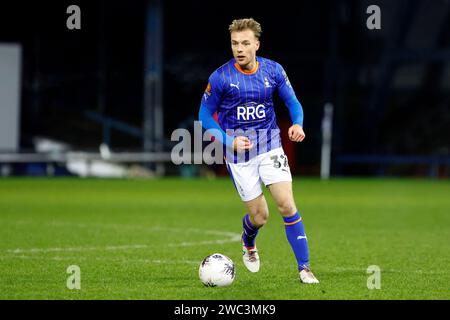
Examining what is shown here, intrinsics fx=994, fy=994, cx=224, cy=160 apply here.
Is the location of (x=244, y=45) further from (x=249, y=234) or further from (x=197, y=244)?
(x=197, y=244)

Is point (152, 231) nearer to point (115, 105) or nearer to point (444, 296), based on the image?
point (444, 296)

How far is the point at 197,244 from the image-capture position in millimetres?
11852

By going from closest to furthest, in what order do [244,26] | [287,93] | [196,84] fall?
[244,26], [287,93], [196,84]

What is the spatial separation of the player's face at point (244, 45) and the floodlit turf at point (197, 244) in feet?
6.36

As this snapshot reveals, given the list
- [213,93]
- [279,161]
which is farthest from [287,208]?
→ [213,93]

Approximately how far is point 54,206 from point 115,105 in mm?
15343

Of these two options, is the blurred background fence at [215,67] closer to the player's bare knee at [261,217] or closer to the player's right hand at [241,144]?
the player's bare knee at [261,217]

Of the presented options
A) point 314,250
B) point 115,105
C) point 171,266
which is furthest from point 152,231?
point 115,105

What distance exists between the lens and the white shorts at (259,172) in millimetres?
8797

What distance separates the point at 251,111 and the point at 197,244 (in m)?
3.31

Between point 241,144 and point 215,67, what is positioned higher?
point 215,67

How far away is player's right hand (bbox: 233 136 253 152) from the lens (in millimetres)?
8531

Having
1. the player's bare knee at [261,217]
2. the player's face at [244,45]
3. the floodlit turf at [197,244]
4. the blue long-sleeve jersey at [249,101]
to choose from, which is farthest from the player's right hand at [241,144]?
the floodlit turf at [197,244]

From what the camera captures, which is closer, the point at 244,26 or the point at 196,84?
the point at 244,26
